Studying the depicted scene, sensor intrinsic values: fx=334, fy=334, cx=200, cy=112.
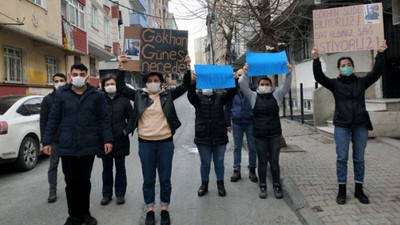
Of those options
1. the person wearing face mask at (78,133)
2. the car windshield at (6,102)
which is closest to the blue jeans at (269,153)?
the person wearing face mask at (78,133)

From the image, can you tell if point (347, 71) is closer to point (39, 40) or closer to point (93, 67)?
point (39, 40)

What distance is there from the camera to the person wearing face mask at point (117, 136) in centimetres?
480

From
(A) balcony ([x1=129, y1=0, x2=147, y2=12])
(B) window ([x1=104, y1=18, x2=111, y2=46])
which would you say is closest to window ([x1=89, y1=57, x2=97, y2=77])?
→ (B) window ([x1=104, y1=18, x2=111, y2=46])

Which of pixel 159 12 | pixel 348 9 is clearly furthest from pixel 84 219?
pixel 159 12

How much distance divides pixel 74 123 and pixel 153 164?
106cm

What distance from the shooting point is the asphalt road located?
4250 millimetres

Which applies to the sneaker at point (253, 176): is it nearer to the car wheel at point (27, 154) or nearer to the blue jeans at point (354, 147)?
the blue jeans at point (354, 147)

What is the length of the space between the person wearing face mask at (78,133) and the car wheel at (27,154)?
11.2 ft

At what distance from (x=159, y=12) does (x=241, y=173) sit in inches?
2543

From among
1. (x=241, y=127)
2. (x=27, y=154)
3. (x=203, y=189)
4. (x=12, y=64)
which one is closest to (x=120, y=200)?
(x=203, y=189)

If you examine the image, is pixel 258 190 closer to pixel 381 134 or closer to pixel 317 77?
pixel 317 77

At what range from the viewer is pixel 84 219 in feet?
13.6

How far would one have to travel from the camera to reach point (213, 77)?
16.1 ft

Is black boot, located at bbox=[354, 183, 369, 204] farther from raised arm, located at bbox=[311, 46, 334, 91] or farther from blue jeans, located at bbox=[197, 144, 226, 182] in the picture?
blue jeans, located at bbox=[197, 144, 226, 182]
